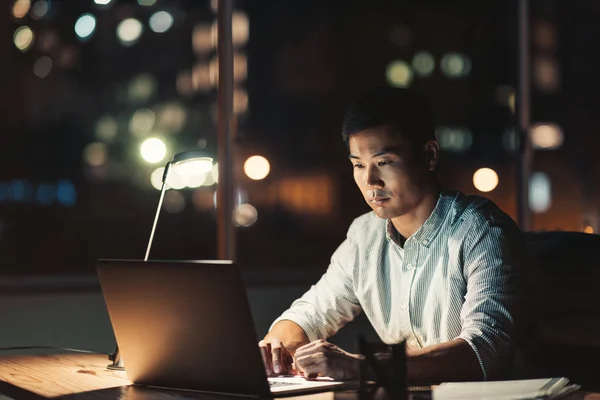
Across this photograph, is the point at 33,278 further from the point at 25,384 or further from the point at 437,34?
the point at 437,34

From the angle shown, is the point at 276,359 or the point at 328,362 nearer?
the point at 328,362

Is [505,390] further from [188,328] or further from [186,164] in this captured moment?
[186,164]

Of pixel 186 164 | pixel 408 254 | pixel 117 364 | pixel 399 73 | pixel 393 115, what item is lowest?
pixel 117 364

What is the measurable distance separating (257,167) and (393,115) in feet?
6.41

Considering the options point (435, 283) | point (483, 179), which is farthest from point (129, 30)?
point (435, 283)

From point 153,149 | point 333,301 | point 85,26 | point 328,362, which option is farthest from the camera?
point 85,26

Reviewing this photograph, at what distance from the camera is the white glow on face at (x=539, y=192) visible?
14.1 ft

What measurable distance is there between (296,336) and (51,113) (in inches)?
78.8

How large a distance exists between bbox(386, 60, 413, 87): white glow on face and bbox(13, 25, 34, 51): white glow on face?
1.80 meters

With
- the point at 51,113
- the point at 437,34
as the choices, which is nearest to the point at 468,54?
the point at 437,34

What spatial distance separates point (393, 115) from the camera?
2.09 m

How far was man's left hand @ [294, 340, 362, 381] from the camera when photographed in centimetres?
158

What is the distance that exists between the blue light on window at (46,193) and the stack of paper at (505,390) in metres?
2.57

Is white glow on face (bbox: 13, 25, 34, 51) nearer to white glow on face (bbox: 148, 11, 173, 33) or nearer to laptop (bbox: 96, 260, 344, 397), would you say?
white glow on face (bbox: 148, 11, 173, 33)
